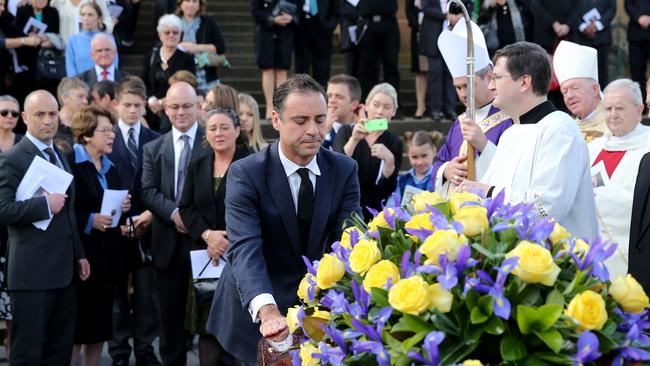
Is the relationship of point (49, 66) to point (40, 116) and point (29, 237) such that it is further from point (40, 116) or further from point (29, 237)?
point (29, 237)

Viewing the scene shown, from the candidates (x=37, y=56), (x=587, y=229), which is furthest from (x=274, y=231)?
(x=37, y=56)

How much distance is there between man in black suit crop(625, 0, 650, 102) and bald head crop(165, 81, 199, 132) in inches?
312

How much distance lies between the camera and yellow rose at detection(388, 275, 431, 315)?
3078 millimetres

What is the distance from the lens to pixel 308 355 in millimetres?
3467

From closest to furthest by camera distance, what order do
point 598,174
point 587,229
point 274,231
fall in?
point 274,231 → point 587,229 → point 598,174

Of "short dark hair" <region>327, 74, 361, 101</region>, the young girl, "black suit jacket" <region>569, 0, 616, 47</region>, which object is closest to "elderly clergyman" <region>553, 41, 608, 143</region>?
the young girl

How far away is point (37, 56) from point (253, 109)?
15.5ft

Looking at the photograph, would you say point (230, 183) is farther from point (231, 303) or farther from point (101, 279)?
point (101, 279)

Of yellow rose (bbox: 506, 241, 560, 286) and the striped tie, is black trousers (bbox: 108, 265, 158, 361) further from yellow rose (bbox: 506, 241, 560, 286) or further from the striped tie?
yellow rose (bbox: 506, 241, 560, 286)

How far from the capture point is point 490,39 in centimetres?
1358

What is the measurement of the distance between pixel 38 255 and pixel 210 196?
1264mm

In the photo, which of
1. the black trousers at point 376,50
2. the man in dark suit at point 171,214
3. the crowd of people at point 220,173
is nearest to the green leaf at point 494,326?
the crowd of people at point 220,173

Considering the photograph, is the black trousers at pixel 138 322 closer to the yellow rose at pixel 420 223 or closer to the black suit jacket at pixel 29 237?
the black suit jacket at pixel 29 237

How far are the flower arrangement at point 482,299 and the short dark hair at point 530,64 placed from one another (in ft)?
6.52
